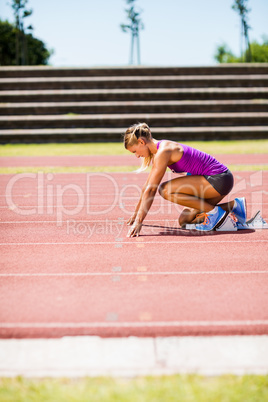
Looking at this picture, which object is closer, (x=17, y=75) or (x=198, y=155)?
(x=198, y=155)

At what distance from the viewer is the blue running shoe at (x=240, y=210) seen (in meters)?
4.78

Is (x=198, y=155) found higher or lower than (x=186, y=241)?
higher

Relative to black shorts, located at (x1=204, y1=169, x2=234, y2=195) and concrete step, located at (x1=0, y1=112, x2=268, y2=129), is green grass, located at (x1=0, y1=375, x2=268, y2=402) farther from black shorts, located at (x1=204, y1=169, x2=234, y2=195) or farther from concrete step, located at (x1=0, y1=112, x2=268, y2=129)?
concrete step, located at (x1=0, y1=112, x2=268, y2=129)

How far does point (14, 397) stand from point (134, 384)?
1.83 feet

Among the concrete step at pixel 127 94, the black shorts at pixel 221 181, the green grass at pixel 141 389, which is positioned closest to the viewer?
the green grass at pixel 141 389

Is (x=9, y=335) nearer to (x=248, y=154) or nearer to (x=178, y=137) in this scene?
(x=248, y=154)

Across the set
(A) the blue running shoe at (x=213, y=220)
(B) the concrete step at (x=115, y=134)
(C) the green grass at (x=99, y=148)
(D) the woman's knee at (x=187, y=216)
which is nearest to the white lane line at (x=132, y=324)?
(A) the blue running shoe at (x=213, y=220)

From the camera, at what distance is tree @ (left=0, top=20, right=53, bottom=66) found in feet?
184

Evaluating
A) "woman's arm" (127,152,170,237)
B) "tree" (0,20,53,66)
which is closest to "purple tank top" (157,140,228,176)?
"woman's arm" (127,152,170,237)

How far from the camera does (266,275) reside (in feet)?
11.3

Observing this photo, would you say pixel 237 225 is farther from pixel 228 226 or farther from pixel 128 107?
pixel 128 107

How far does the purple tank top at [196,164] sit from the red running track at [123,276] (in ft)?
2.46

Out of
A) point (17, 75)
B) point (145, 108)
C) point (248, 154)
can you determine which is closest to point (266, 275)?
point (248, 154)

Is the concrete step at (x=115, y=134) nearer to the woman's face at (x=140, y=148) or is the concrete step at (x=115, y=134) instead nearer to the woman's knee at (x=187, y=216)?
the woman's knee at (x=187, y=216)
